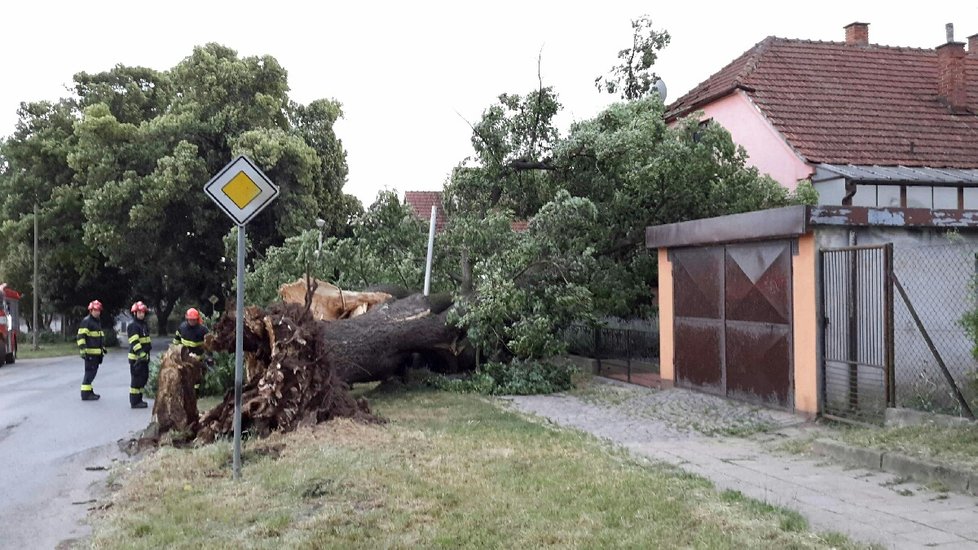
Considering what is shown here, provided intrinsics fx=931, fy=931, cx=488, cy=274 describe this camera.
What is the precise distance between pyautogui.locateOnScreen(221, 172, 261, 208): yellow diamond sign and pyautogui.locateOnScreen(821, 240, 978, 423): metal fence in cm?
609

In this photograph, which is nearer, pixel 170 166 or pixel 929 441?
pixel 929 441

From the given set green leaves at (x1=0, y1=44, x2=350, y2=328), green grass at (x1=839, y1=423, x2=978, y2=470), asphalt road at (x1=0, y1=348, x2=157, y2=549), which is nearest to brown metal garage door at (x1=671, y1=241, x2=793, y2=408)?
green grass at (x1=839, y1=423, x2=978, y2=470)

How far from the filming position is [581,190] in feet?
56.0

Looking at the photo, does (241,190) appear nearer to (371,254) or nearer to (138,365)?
(138,365)

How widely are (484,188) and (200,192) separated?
16.2 metres

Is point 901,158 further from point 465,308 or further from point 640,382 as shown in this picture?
point 465,308

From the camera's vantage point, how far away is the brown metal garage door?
35.9 feet

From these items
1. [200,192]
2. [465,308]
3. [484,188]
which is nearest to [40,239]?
[200,192]

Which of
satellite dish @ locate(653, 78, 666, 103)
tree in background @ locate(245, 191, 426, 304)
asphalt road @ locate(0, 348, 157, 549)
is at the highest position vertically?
satellite dish @ locate(653, 78, 666, 103)

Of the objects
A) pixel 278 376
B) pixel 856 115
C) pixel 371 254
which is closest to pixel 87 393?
pixel 371 254

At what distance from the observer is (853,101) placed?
21312mm

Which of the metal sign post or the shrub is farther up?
the metal sign post

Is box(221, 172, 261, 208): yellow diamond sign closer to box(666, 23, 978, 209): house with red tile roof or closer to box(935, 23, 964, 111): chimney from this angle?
box(666, 23, 978, 209): house with red tile roof

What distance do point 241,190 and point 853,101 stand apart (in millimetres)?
17259
